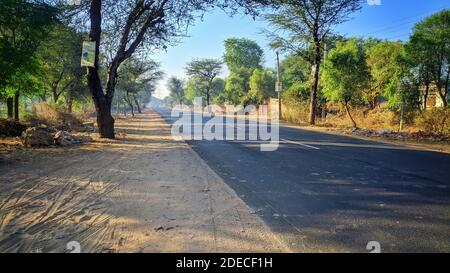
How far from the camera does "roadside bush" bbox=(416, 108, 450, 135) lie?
16.0m

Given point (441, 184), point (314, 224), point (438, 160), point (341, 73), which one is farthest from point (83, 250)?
point (341, 73)

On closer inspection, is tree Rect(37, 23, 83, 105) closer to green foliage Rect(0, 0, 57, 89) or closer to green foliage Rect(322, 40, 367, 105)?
green foliage Rect(0, 0, 57, 89)

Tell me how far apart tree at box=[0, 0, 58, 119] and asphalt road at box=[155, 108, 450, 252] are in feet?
26.6

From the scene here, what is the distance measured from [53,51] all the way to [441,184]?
2438 centimetres

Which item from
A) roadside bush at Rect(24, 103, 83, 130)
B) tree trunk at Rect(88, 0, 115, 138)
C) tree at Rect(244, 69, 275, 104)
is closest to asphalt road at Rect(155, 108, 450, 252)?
tree trunk at Rect(88, 0, 115, 138)

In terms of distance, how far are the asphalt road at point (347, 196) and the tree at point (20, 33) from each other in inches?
319

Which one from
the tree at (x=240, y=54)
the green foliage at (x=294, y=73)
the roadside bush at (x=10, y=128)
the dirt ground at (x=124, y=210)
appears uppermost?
the tree at (x=240, y=54)

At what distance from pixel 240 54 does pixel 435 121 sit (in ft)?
219

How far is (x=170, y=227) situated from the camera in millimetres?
4371

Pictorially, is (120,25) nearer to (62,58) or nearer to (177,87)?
(62,58)

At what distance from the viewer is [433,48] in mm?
17031

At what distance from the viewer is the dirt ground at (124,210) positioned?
3900 mm

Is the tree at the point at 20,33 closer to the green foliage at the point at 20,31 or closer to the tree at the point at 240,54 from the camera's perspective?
the green foliage at the point at 20,31

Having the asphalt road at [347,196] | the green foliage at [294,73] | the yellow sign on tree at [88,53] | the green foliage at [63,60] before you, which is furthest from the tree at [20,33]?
the green foliage at [294,73]
